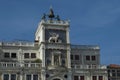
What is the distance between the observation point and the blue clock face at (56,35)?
82.6m

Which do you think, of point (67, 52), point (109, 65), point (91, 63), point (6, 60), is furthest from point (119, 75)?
point (6, 60)

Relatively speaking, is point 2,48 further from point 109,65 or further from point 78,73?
point 109,65

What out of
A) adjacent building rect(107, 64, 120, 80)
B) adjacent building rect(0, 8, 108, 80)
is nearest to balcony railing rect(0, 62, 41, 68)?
adjacent building rect(0, 8, 108, 80)

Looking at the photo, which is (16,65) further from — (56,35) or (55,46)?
(56,35)

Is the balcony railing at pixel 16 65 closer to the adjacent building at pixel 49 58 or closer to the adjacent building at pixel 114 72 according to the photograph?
the adjacent building at pixel 49 58

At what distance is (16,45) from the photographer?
84188 millimetres

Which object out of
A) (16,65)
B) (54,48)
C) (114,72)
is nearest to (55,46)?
(54,48)

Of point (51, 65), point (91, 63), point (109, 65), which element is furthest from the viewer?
point (109, 65)

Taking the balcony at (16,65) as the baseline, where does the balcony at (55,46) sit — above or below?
above

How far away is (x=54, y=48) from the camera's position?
268 feet

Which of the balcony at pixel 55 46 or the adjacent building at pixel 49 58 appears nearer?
the adjacent building at pixel 49 58

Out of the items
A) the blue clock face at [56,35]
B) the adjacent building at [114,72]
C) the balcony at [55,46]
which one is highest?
the blue clock face at [56,35]

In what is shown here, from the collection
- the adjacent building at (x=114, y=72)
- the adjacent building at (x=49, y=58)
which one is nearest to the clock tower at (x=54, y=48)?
the adjacent building at (x=49, y=58)

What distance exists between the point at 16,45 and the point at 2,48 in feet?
11.2
